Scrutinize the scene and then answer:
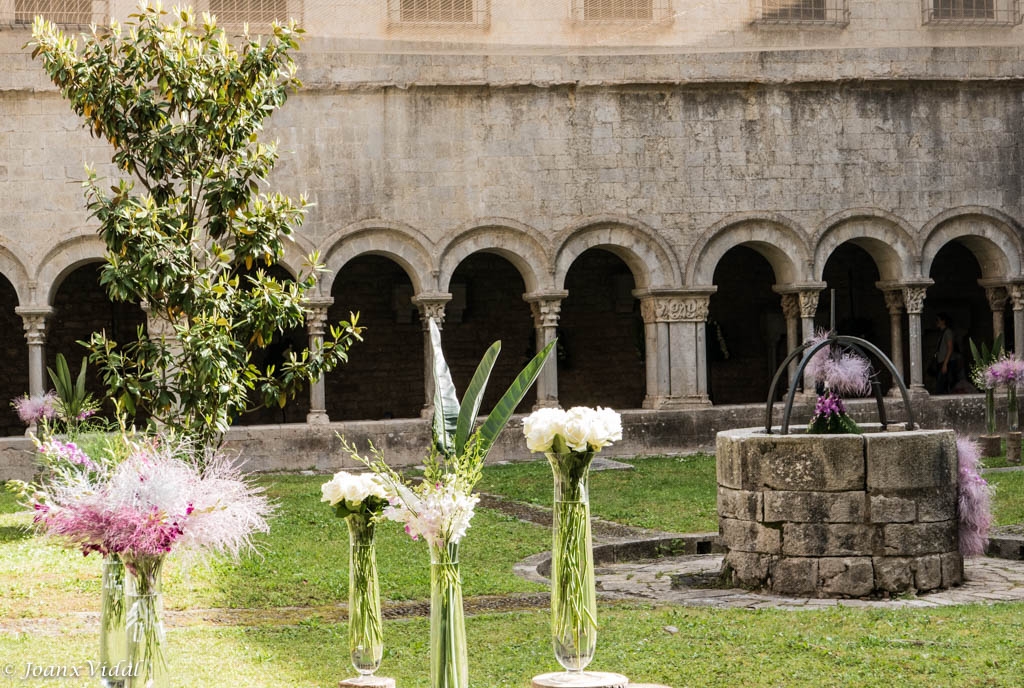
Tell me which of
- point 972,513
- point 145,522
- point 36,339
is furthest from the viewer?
point 36,339

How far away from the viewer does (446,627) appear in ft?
12.2

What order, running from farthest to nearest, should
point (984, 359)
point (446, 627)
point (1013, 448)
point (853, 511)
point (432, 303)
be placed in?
point (432, 303), point (984, 359), point (1013, 448), point (853, 511), point (446, 627)

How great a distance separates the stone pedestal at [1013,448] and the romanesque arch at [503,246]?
5.82 m

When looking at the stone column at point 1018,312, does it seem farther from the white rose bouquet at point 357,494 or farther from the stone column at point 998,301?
the white rose bouquet at point 357,494

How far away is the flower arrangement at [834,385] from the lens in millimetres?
8180

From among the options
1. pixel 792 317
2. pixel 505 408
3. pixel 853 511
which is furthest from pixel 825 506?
pixel 792 317

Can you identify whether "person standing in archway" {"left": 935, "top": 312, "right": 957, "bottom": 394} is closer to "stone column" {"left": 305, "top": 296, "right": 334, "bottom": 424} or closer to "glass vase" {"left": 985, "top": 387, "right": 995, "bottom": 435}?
"glass vase" {"left": 985, "top": 387, "right": 995, "bottom": 435}

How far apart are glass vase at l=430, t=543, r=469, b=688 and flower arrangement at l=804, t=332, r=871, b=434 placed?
15.7ft

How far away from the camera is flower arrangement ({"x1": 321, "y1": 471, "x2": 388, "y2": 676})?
3.93 meters

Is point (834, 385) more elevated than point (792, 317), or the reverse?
point (792, 317)

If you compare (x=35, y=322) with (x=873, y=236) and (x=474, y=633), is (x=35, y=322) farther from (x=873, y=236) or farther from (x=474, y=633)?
(x=873, y=236)

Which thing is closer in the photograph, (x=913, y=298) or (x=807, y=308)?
(x=807, y=308)

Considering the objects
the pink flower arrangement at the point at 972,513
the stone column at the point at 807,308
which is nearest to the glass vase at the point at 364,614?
the pink flower arrangement at the point at 972,513

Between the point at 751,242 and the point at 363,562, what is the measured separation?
13.8 m
